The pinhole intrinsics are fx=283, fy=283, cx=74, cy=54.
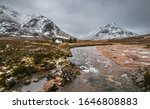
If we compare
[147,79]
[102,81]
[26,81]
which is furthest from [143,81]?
[26,81]

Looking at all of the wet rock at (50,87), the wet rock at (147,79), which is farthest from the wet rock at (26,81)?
the wet rock at (147,79)

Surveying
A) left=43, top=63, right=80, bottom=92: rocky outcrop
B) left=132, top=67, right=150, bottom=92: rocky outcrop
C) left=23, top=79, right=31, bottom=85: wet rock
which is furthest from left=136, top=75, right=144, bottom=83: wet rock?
left=23, top=79, right=31, bottom=85: wet rock

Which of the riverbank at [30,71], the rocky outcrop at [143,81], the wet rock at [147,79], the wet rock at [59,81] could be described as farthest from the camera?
the riverbank at [30,71]

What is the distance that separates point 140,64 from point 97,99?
39.1 meters

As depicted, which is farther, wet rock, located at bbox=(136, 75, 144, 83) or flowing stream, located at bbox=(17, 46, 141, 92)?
wet rock, located at bbox=(136, 75, 144, 83)

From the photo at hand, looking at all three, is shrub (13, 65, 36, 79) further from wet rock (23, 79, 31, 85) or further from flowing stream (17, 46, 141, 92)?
flowing stream (17, 46, 141, 92)

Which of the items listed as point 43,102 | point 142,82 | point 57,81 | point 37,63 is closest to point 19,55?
point 37,63

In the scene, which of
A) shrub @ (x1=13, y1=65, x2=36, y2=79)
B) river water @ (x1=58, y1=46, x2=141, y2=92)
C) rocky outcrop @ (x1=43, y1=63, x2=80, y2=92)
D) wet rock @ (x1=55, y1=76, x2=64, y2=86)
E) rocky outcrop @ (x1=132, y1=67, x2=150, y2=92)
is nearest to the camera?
river water @ (x1=58, y1=46, x2=141, y2=92)

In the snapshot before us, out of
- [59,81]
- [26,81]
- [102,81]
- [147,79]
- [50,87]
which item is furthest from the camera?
[26,81]

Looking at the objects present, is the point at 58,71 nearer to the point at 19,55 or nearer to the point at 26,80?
the point at 26,80

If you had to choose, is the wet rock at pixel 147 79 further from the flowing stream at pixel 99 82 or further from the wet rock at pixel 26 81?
the wet rock at pixel 26 81

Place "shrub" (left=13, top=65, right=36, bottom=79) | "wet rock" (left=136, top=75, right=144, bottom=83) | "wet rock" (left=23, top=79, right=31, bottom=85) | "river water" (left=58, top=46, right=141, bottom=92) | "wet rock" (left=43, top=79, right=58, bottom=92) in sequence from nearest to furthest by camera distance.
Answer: "river water" (left=58, top=46, right=141, bottom=92) → "wet rock" (left=43, top=79, right=58, bottom=92) → "wet rock" (left=136, top=75, right=144, bottom=83) → "wet rock" (left=23, top=79, right=31, bottom=85) → "shrub" (left=13, top=65, right=36, bottom=79)

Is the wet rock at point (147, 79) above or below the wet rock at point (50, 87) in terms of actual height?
above

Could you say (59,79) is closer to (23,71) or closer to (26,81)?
(26,81)
